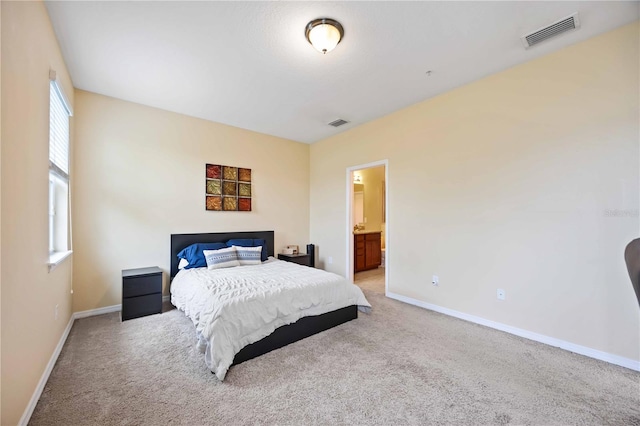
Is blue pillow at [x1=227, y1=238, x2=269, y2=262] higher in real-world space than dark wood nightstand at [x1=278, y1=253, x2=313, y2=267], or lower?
higher

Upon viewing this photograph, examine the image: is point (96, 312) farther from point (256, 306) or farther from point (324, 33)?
point (324, 33)

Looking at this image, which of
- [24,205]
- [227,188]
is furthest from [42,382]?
[227,188]

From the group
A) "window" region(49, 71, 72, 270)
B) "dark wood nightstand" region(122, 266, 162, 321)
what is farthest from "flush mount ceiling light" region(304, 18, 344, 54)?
"dark wood nightstand" region(122, 266, 162, 321)

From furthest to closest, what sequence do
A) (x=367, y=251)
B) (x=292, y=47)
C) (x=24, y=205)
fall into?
(x=367, y=251)
(x=292, y=47)
(x=24, y=205)

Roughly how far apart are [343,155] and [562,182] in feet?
10.3

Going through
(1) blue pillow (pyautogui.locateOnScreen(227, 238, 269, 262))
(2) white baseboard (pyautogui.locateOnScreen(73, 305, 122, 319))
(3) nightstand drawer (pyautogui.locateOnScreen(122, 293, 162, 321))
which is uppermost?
(1) blue pillow (pyautogui.locateOnScreen(227, 238, 269, 262))

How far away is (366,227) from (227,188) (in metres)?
3.68

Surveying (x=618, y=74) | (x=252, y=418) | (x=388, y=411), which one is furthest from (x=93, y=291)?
(x=618, y=74)

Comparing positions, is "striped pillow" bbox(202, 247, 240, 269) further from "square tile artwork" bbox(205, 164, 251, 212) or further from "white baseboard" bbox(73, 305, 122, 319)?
"white baseboard" bbox(73, 305, 122, 319)

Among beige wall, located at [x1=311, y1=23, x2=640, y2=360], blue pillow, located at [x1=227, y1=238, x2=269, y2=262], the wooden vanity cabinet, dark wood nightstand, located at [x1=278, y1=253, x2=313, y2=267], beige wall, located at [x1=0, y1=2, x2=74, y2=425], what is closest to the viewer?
beige wall, located at [x1=0, y1=2, x2=74, y2=425]

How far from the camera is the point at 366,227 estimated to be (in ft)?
22.1

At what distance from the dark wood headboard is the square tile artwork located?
0.43 m

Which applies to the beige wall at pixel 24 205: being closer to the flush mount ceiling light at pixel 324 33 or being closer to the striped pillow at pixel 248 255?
the flush mount ceiling light at pixel 324 33

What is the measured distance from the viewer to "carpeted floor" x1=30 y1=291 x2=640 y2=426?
1655 mm
